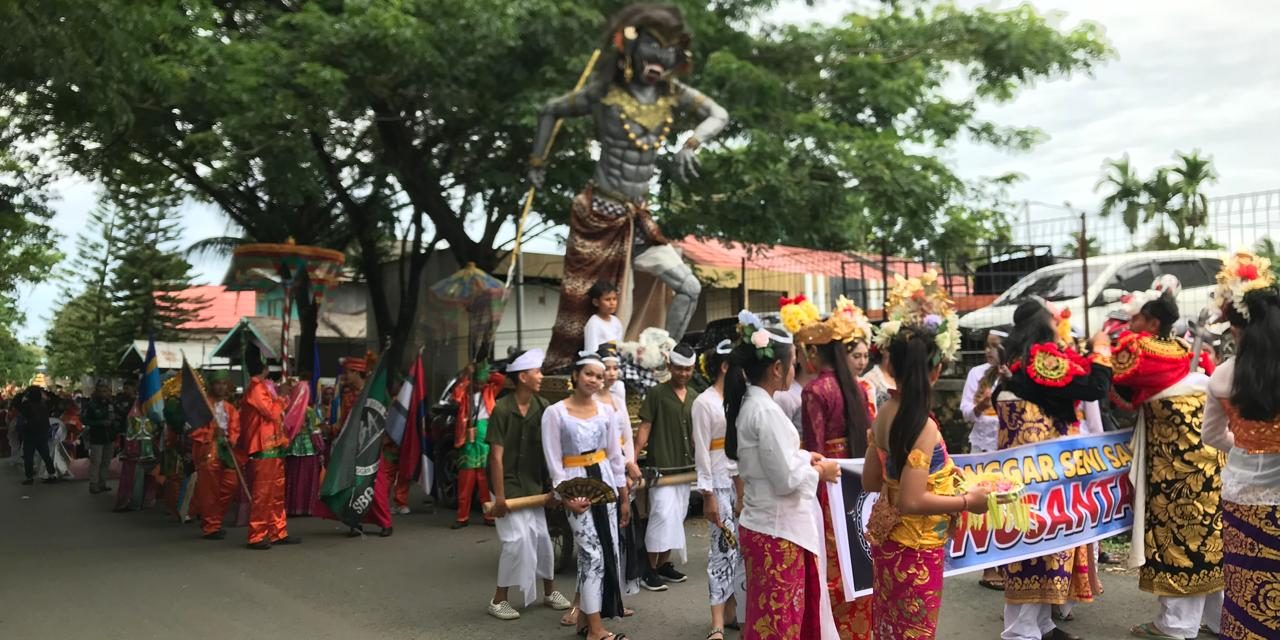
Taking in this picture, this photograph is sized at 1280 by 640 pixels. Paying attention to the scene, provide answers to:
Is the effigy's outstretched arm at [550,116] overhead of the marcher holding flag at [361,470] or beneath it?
overhead

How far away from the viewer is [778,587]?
429cm

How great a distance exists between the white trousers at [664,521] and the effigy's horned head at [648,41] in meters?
3.61

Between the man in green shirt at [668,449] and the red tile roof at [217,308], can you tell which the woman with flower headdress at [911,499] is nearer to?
the man in green shirt at [668,449]

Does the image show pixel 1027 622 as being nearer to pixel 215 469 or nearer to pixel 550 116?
pixel 550 116

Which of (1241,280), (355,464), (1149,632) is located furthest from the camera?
(355,464)

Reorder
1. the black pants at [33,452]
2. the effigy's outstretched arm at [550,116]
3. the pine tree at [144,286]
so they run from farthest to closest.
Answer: the pine tree at [144,286] → the black pants at [33,452] → the effigy's outstretched arm at [550,116]

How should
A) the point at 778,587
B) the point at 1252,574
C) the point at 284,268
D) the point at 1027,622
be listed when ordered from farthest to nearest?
the point at 284,268 < the point at 1027,622 < the point at 1252,574 < the point at 778,587

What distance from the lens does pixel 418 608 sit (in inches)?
280

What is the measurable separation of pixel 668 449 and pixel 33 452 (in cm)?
1584

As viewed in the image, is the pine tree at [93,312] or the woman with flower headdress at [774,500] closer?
the woman with flower headdress at [774,500]

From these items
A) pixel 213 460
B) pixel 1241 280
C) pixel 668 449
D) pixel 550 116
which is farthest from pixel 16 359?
pixel 1241 280

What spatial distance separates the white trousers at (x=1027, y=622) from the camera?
224 inches

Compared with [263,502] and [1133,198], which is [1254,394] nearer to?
[263,502]

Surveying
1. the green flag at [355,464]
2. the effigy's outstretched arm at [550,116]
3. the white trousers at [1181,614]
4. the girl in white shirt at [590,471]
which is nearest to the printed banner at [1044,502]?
the white trousers at [1181,614]
